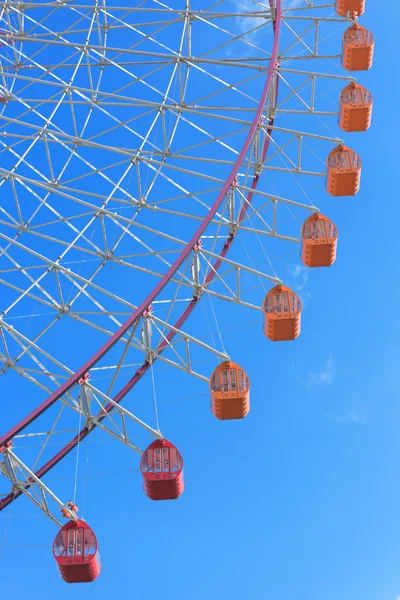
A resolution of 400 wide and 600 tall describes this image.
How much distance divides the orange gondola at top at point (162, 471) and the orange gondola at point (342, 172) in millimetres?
9048

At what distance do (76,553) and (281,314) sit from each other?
23.5 feet

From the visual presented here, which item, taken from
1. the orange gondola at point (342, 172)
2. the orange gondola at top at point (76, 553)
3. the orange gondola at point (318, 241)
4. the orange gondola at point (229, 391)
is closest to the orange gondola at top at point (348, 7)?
the orange gondola at point (342, 172)

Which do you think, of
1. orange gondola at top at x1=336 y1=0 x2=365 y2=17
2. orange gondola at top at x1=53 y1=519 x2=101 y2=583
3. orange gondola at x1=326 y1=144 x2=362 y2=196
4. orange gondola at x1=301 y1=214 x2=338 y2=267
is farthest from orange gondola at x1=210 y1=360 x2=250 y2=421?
orange gondola at top at x1=336 y1=0 x2=365 y2=17

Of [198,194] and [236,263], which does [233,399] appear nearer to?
[236,263]

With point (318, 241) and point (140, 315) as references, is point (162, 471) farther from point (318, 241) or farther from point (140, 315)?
point (318, 241)

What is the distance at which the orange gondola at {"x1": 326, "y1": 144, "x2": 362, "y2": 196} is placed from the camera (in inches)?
1006

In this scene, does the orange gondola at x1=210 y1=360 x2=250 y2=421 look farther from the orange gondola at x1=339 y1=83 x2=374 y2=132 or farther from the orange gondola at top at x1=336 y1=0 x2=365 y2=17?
the orange gondola at top at x1=336 y1=0 x2=365 y2=17

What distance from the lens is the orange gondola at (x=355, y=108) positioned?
27000 mm

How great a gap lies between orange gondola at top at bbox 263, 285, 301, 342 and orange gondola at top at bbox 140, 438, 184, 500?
4120mm

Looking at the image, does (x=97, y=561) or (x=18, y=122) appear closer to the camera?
(x=97, y=561)

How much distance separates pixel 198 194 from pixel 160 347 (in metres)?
4.74

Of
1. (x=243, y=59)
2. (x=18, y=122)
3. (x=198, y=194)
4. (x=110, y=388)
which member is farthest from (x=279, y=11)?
(x=110, y=388)

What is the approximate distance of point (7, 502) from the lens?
67.1 feet

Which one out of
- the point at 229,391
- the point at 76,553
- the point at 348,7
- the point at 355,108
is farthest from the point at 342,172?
the point at 76,553
